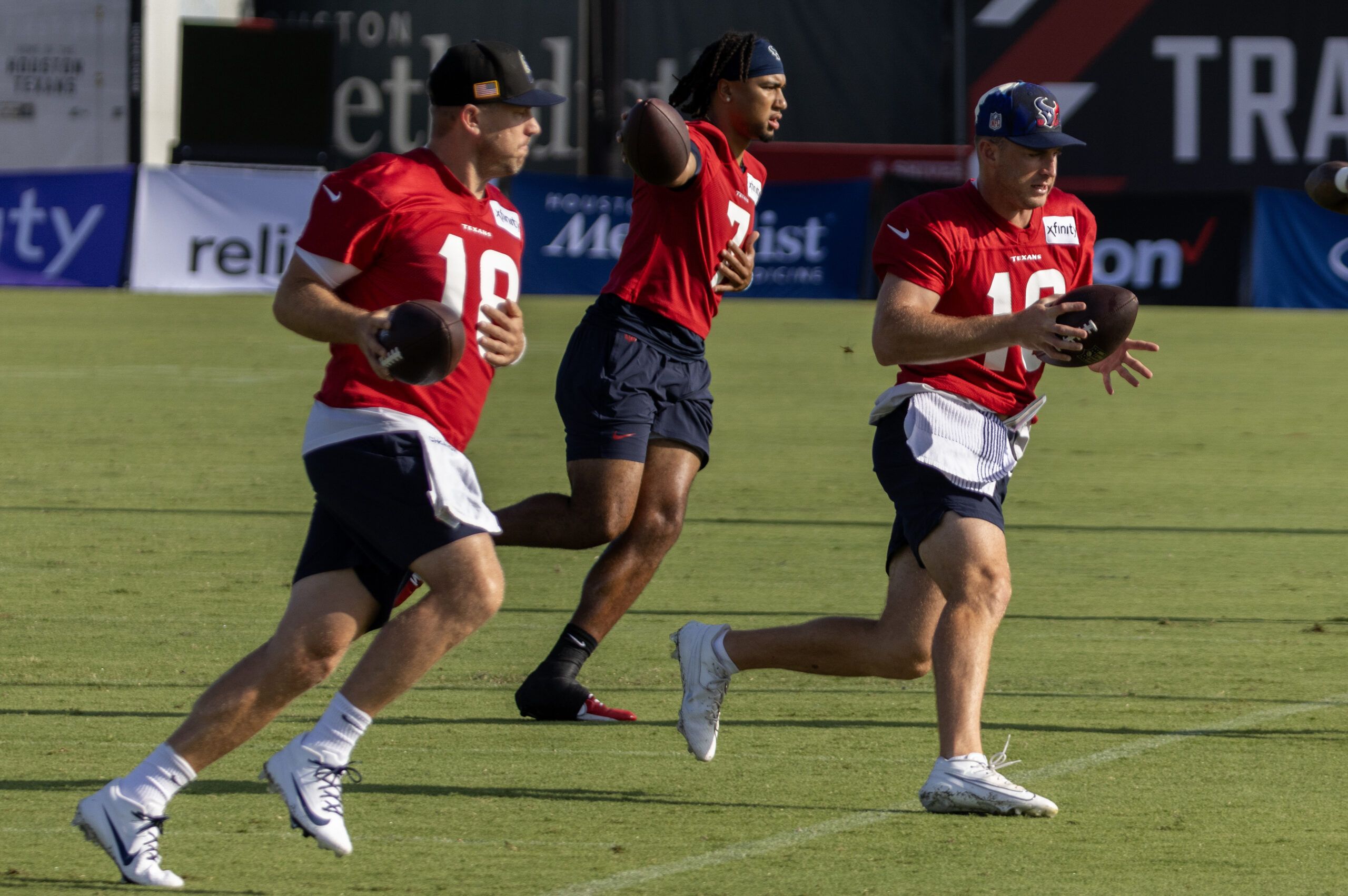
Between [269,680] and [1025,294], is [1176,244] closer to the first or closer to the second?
[1025,294]

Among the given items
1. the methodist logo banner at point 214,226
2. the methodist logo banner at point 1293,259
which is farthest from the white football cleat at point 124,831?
the methodist logo banner at point 1293,259

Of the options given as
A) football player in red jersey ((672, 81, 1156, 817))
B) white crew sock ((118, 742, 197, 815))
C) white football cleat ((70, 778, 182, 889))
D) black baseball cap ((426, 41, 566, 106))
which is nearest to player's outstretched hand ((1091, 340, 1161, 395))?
football player in red jersey ((672, 81, 1156, 817))

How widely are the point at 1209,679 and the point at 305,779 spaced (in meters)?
3.76

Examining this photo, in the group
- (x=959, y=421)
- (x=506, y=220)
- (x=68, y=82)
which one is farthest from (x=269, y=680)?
(x=68, y=82)

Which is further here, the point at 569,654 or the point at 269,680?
the point at 569,654

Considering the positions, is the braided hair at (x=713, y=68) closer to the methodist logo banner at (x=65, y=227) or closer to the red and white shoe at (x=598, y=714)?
the red and white shoe at (x=598, y=714)

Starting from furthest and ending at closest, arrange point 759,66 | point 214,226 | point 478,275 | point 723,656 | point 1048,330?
point 214,226, point 759,66, point 723,656, point 1048,330, point 478,275

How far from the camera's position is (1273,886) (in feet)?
16.3

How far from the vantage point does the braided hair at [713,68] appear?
715 cm

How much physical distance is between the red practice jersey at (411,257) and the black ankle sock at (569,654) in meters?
1.69

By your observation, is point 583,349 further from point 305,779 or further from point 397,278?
point 305,779

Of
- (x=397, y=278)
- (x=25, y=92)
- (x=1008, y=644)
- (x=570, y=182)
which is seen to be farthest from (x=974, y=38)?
(x=397, y=278)

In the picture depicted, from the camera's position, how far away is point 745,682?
741 cm

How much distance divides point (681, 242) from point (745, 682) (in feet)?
5.26
